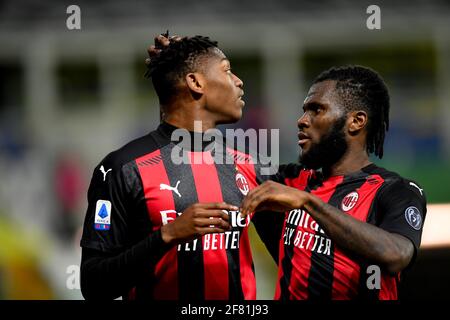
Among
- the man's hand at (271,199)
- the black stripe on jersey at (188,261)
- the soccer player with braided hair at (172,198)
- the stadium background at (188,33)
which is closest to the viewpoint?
the man's hand at (271,199)

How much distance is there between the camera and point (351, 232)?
3.27 metres

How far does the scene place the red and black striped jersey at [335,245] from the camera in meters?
3.54

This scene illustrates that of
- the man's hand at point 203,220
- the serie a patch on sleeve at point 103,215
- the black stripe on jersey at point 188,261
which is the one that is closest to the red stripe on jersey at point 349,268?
the black stripe on jersey at point 188,261

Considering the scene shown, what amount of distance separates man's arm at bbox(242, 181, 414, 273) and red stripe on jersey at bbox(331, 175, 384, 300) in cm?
33

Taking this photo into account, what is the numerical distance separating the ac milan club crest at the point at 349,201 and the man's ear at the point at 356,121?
347 millimetres

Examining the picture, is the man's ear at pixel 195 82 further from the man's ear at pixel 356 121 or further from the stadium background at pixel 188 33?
the stadium background at pixel 188 33

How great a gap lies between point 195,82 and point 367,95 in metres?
0.91

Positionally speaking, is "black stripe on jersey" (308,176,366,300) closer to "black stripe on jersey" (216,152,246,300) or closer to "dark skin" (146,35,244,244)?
"black stripe on jersey" (216,152,246,300)

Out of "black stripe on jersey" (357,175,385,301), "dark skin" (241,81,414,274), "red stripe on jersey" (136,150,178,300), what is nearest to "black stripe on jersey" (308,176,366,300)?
"black stripe on jersey" (357,175,385,301)

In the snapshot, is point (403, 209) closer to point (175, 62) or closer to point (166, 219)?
point (166, 219)

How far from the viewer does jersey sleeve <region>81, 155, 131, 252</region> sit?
361cm

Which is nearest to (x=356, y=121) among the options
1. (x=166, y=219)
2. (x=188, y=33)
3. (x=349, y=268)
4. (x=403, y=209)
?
(x=403, y=209)

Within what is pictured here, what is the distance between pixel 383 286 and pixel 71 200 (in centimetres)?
891

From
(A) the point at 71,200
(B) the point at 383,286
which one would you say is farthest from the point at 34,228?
(B) the point at 383,286
